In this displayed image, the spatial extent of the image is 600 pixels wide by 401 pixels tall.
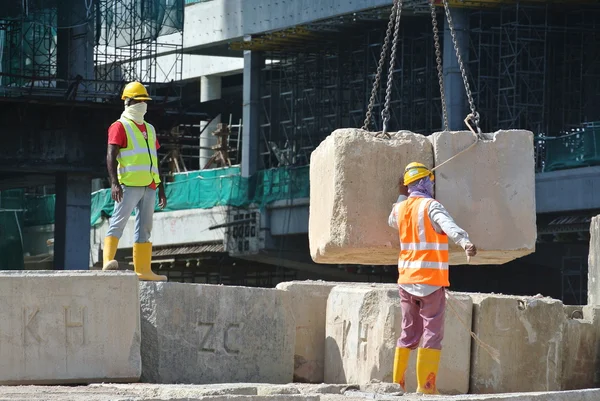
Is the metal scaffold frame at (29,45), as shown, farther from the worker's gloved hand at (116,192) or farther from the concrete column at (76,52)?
the worker's gloved hand at (116,192)

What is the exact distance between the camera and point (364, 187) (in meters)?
12.6

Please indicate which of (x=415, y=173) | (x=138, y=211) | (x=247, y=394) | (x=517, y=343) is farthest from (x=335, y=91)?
(x=247, y=394)

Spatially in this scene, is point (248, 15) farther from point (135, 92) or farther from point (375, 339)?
point (375, 339)

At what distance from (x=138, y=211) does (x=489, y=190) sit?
361 cm

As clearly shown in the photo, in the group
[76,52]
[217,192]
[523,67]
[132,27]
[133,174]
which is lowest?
[133,174]

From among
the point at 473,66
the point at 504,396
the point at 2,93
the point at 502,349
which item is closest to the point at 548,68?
the point at 473,66

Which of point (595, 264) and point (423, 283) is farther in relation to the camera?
point (595, 264)

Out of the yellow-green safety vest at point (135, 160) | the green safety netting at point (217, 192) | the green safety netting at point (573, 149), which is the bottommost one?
the yellow-green safety vest at point (135, 160)

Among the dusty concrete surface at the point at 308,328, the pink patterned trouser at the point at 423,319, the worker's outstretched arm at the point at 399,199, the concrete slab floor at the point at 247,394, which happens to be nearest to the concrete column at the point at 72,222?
the dusty concrete surface at the point at 308,328

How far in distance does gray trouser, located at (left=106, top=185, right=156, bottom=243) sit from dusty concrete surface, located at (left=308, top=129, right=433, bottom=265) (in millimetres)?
2219

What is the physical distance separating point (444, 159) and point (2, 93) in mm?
24873

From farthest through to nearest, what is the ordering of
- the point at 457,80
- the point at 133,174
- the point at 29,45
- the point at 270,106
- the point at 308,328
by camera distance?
the point at 270,106, the point at 457,80, the point at 29,45, the point at 133,174, the point at 308,328

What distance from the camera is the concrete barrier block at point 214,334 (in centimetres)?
1233

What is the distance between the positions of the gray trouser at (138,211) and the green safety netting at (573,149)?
20340mm
